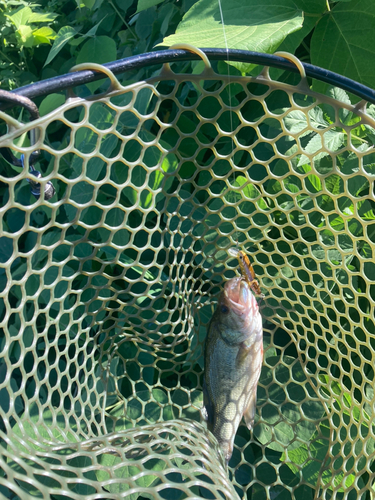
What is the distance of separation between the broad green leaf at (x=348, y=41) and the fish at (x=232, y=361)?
2.13ft

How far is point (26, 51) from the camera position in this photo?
251 cm

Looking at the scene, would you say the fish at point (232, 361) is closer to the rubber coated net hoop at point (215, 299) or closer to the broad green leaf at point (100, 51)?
the rubber coated net hoop at point (215, 299)

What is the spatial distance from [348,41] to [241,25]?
0.32 metres

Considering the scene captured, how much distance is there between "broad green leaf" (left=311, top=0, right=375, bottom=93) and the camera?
1146 mm

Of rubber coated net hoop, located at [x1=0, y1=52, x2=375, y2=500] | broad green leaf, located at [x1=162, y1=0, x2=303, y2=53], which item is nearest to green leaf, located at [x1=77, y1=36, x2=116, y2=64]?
rubber coated net hoop, located at [x1=0, y1=52, x2=375, y2=500]

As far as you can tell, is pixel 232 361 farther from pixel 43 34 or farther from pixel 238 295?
pixel 43 34

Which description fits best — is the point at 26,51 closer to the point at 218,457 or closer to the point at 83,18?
the point at 83,18

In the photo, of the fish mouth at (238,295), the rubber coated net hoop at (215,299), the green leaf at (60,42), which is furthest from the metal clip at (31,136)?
the green leaf at (60,42)

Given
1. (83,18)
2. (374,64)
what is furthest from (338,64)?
(83,18)

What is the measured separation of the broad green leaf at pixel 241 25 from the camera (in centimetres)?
101

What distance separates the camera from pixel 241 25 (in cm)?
108

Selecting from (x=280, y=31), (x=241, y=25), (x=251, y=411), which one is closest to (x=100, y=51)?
(x=241, y=25)

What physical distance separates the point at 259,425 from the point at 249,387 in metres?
0.23

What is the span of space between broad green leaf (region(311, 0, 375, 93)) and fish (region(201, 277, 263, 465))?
649 millimetres
